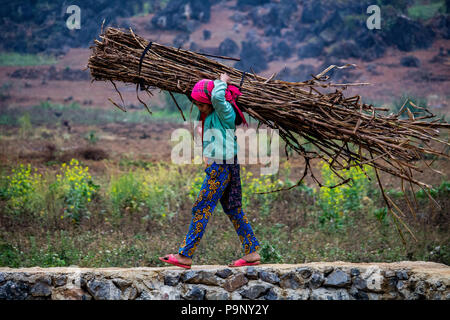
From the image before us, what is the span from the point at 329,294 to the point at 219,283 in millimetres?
925

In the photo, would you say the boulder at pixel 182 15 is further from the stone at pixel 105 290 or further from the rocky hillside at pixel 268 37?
the stone at pixel 105 290

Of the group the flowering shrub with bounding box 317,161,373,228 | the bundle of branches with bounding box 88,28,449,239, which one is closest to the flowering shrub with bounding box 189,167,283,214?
the flowering shrub with bounding box 317,161,373,228

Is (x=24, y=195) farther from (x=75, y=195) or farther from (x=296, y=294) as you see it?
(x=296, y=294)

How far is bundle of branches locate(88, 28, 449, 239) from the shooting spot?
3.91 metres

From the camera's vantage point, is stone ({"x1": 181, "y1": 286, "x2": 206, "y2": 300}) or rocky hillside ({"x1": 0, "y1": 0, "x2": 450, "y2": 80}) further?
rocky hillside ({"x1": 0, "y1": 0, "x2": 450, "y2": 80})

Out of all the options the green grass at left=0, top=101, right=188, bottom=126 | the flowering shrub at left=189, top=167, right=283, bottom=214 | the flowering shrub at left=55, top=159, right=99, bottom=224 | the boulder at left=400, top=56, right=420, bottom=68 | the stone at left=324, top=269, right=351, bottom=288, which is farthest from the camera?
the boulder at left=400, top=56, right=420, bottom=68

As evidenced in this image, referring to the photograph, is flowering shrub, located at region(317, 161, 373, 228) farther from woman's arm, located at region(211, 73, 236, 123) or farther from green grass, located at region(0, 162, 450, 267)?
woman's arm, located at region(211, 73, 236, 123)

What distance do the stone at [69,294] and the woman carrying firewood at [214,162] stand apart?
2.43ft

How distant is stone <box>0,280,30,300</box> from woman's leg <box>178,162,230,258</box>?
4.37 ft

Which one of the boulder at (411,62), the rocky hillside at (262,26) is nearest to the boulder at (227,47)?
the rocky hillside at (262,26)

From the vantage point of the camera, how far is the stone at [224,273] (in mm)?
4082

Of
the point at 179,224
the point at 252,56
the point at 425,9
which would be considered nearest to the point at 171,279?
the point at 179,224

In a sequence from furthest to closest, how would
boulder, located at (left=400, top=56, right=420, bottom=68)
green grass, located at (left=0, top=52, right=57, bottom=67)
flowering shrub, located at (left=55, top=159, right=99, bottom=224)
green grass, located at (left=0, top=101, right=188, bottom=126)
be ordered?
green grass, located at (left=0, top=52, right=57, bottom=67) → boulder, located at (left=400, top=56, right=420, bottom=68) → green grass, located at (left=0, top=101, right=188, bottom=126) → flowering shrub, located at (left=55, top=159, right=99, bottom=224)

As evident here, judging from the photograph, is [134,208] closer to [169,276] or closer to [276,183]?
[276,183]
